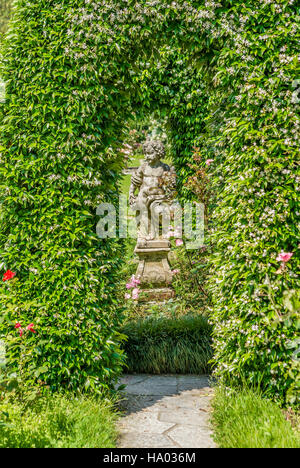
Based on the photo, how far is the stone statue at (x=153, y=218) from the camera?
720cm

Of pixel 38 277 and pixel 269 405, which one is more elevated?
pixel 38 277

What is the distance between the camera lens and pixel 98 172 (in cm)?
363

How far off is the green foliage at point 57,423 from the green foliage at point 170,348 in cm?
155

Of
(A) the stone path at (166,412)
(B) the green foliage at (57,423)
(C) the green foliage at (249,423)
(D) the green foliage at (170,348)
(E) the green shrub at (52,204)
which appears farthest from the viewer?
(D) the green foliage at (170,348)

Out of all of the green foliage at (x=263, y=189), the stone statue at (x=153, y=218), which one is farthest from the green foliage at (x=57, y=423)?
the stone statue at (x=153, y=218)

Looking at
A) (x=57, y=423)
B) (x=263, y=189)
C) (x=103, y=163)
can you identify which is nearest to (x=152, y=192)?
(x=103, y=163)

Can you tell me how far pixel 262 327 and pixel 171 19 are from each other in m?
2.68

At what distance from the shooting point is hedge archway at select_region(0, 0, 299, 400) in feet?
10.6

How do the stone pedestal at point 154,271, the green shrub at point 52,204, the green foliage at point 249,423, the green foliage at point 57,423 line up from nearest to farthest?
the green foliage at point 249,423, the green foliage at point 57,423, the green shrub at point 52,204, the stone pedestal at point 154,271

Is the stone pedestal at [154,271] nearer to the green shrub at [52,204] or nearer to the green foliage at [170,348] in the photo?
the green foliage at [170,348]

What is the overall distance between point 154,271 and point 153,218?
117 cm

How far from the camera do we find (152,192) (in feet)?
26.2

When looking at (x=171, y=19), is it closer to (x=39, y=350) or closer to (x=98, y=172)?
(x=98, y=172)

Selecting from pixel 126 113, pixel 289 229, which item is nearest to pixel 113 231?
pixel 126 113
